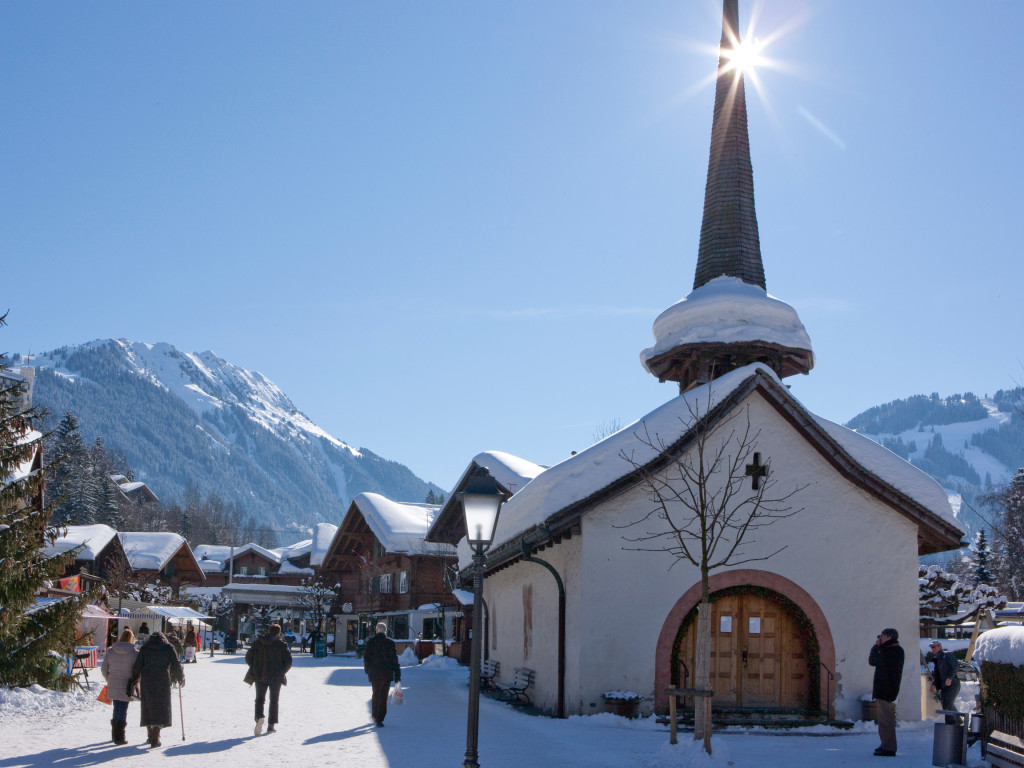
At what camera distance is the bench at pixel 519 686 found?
19.5m

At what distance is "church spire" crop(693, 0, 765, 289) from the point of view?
22594 mm

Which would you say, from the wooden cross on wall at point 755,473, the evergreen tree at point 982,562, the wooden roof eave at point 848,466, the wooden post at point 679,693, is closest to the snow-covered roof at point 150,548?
the evergreen tree at point 982,562

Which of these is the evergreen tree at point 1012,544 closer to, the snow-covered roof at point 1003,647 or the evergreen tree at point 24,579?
the snow-covered roof at point 1003,647

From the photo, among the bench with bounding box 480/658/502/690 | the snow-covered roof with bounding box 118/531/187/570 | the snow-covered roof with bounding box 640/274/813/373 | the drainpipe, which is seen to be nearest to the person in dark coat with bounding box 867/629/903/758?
the drainpipe

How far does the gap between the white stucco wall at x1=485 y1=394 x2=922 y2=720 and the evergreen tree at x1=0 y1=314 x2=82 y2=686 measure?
8.83m

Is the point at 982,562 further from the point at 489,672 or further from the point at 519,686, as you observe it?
the point at 519,686

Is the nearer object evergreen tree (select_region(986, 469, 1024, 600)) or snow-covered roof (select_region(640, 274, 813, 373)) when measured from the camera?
snow-covered roof (select_region(640, 274, 813, 373))

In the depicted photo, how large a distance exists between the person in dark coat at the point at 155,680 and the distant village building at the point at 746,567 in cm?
579

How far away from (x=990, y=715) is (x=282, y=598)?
212 ft

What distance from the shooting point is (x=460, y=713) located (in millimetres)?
18266

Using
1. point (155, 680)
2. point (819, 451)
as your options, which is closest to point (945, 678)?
point (819, 451)

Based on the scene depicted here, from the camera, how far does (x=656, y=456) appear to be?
16719 millimetres

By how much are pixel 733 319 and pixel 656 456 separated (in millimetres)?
5034

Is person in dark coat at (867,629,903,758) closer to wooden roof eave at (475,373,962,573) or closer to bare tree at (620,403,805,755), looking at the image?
bare tree at (620,403,805,755)
